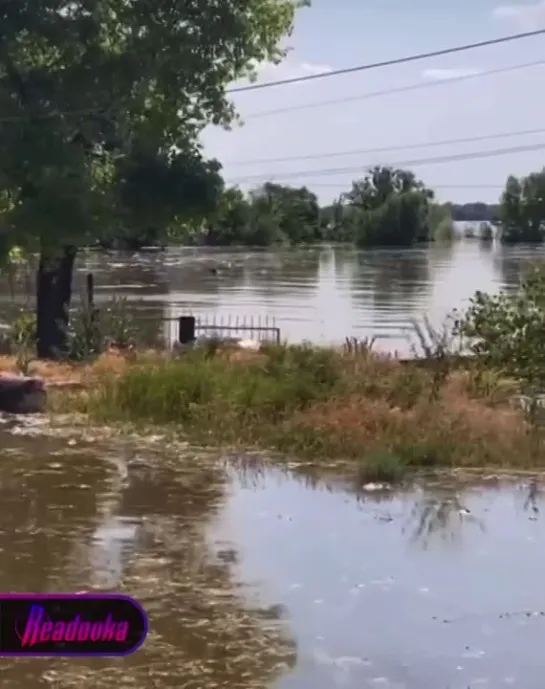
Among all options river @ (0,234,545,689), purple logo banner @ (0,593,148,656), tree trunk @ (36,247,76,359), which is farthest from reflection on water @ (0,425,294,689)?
tree trunk @ (36,247,76,359)

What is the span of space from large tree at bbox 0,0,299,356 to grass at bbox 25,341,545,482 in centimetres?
489

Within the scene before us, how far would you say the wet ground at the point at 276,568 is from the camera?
272 inches

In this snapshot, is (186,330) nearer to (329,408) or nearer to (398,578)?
(329,408)

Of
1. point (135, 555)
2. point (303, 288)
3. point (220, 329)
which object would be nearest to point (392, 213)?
point (303, 288)

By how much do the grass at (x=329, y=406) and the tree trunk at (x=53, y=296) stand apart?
22.4 ft

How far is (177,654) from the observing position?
23.3 feet

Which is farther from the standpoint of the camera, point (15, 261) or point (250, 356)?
point (15, 261)

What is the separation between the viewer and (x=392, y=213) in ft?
418

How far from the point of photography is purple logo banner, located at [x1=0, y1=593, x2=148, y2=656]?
5.52m

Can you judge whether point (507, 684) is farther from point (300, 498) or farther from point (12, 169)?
point (12, 169)

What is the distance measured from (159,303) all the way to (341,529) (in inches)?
1694

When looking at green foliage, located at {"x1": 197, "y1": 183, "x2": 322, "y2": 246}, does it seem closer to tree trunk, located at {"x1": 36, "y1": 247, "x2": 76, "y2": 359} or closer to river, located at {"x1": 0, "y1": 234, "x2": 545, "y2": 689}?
tree trunk, located at {"x1": 36, "y1": 247, "x2": 76, "y2": 359}

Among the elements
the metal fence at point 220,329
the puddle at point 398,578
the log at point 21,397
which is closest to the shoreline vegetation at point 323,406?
the log at point 21,397

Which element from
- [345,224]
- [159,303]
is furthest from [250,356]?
[345,224]
